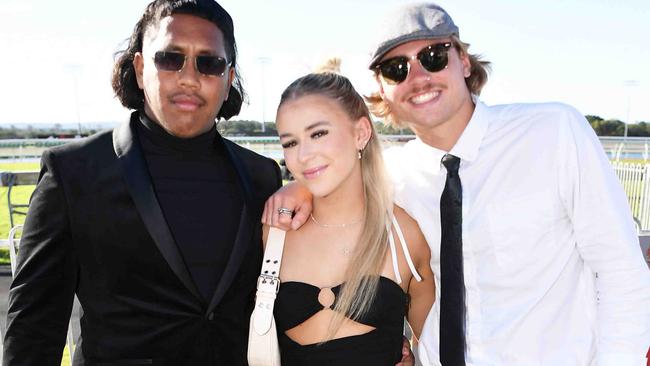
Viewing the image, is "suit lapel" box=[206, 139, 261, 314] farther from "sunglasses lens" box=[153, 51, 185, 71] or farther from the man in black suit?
"sunglasses lens" box=[153, 51, 185, 71]

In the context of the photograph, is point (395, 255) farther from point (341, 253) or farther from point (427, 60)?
point (427, 60)

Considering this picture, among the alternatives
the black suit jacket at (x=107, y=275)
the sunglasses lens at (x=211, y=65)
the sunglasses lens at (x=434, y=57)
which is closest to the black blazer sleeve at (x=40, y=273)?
the black suit jacket at (x=107, y=275)

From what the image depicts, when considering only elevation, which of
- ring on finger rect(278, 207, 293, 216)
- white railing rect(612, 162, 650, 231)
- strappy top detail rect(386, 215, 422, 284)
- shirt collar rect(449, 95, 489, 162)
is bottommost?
white railing rect(612, 162, 650, 231)

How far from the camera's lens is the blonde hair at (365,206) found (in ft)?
7.24

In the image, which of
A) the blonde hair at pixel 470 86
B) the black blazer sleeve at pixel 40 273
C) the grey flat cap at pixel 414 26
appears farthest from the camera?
the blonde hair at pixel 470 86

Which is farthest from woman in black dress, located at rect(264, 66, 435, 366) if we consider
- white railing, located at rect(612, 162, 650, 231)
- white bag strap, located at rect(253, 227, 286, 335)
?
white railing, located at rect(612, 162, 650, 231)

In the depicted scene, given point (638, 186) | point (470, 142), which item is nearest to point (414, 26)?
point (470, 142)

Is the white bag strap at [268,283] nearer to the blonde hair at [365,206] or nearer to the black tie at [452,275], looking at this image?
the blonde hair at [365,206]

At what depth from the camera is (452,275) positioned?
1933mm

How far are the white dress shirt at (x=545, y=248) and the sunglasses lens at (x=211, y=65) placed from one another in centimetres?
113

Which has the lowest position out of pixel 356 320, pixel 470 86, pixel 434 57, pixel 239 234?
pixel 356 320

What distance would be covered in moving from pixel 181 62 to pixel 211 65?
0.43 ft

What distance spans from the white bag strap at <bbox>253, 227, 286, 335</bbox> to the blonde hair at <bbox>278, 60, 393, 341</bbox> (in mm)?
315

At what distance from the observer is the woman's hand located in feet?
7.42
